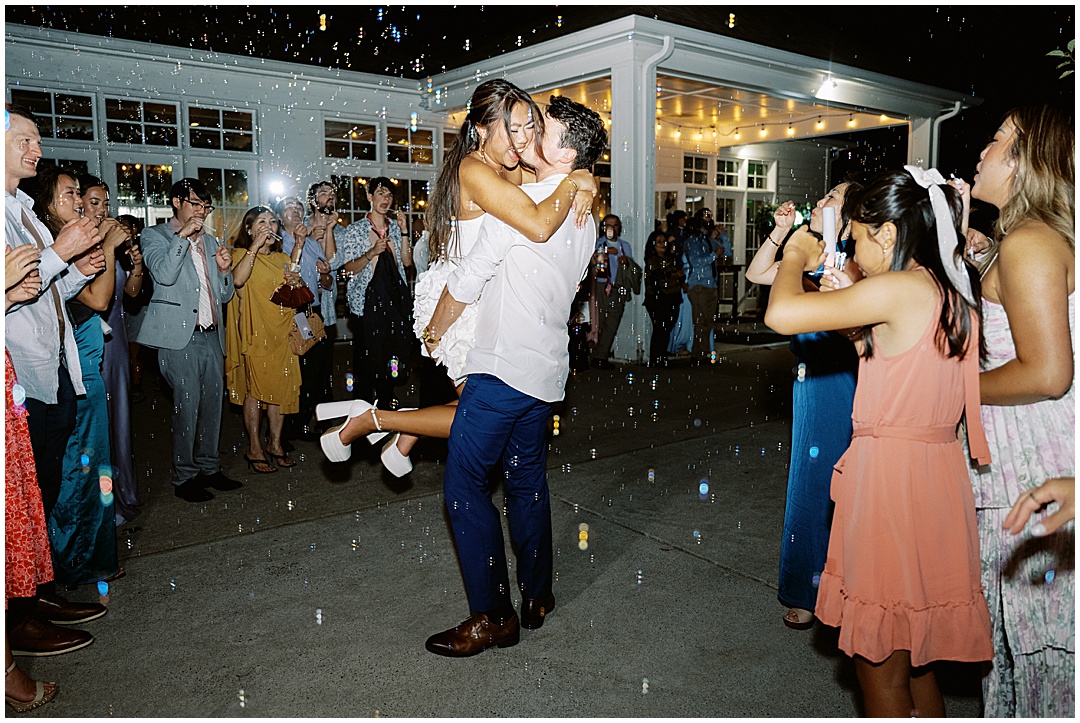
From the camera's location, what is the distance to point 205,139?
11.2 meters

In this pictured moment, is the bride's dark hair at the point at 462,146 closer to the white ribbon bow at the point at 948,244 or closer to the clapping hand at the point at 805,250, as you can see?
the clapping hand at the point at 805,250

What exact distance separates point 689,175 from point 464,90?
20.4ft

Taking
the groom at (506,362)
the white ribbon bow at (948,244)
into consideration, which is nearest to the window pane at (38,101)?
the groom at (506,362)

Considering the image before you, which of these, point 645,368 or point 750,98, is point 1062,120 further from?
point 750,98

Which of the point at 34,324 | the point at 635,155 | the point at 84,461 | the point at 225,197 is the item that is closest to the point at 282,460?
the point at 84,461

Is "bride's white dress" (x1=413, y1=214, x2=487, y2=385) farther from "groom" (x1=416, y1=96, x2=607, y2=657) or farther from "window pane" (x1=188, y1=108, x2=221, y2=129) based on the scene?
"window pane" (x1=188, y1=108, x2=221, y2=129)

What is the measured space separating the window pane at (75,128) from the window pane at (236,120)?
1711 mm

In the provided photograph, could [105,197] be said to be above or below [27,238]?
above

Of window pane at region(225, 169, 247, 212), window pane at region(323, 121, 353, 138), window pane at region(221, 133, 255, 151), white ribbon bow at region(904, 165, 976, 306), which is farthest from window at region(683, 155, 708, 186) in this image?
white ribbon bow at region(904, 165, 976, 306)

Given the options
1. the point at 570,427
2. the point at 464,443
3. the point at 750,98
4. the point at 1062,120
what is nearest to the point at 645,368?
the point at 570,427

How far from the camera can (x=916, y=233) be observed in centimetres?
200

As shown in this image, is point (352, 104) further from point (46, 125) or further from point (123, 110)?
point (46, 125)

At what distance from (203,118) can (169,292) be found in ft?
25.3

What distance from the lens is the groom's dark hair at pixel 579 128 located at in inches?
112
